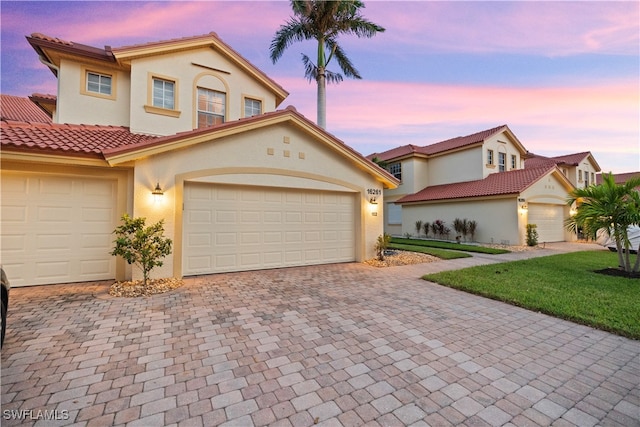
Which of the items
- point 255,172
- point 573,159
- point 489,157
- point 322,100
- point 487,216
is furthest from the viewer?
point 573,159

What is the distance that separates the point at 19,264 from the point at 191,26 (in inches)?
406

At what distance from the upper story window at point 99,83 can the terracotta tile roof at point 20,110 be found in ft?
20.2

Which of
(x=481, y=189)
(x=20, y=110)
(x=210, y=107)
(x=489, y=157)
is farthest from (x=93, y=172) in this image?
(x=489, y=157)

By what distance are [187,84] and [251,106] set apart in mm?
2576

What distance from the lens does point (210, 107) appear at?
10.6 meters

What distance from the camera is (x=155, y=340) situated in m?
3.64

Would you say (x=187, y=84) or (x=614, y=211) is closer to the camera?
(x=614, y=211)

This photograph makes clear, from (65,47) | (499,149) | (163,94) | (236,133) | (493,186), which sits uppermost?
(65,47)

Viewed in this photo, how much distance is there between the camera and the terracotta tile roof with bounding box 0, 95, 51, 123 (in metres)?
12.5

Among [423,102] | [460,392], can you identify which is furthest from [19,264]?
[423,102]

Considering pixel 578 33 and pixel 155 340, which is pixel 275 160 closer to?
pixel 155 340

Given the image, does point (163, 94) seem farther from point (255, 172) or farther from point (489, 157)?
point (489, 157)

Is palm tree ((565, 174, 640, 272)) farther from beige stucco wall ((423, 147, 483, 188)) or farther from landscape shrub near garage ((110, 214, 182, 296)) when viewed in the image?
landscape shrub near garage ((110, 214, 182, 296))

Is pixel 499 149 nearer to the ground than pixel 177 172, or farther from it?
farther from it
